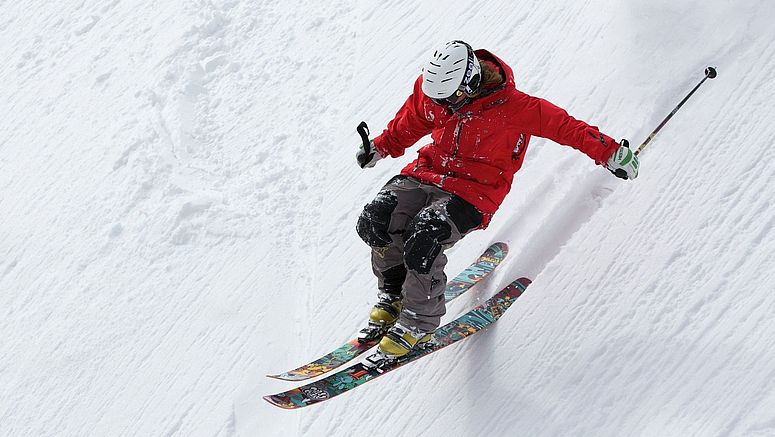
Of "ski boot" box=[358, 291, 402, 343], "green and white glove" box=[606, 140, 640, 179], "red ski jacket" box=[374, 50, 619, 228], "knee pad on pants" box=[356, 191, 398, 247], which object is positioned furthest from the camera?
"ski boot" box=[358, 291, 402, 343]

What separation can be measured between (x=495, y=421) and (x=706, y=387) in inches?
46.4

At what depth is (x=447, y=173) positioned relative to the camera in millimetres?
4637

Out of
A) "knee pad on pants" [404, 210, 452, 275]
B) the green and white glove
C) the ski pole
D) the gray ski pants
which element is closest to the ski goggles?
the gray ski pants

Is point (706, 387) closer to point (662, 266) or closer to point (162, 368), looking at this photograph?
point (662, 266)

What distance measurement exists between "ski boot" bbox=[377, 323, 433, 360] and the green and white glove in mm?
1368

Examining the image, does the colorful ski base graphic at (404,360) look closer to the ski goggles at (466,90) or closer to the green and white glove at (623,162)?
the green and white glove at (623,162)

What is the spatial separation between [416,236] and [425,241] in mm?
59

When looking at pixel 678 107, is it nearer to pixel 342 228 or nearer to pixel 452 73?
pixel 452 73

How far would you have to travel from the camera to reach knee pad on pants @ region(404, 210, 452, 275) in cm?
425

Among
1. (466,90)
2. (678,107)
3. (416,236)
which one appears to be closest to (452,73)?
(466,90)

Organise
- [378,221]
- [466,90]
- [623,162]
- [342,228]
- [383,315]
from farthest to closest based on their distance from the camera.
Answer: [342,228], [383,315], [378,221], [466,90], [623,162]

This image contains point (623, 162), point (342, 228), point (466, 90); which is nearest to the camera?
point (623, 162)

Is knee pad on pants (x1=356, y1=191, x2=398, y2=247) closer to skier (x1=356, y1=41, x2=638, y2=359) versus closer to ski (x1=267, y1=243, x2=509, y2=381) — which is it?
skier (x1=356, y1=41, x2=638, y2=359)

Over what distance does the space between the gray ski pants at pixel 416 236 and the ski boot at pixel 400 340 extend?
0.04 m
